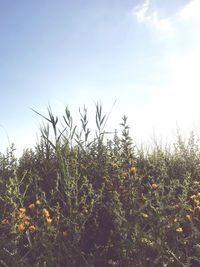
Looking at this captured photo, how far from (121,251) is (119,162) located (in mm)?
1163

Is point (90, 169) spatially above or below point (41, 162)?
below

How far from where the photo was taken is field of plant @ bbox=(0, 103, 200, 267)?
104 inches

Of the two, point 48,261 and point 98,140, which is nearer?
point 48,261

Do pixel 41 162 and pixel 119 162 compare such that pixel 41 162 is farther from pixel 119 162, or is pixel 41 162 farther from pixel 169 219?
pixel 169 219

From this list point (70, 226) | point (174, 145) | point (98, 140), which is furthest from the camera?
point (174, 145)

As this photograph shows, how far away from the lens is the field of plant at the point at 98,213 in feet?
8.70

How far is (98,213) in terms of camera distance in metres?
3.51

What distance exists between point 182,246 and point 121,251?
712mm

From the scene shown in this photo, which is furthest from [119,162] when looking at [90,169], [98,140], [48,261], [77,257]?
[48,261]

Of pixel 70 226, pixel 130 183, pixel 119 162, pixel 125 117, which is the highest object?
pixel 125 117

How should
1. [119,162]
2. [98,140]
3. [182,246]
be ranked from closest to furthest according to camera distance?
[182,246] → [119,162] → [98,140]

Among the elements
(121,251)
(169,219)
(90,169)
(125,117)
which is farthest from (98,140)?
(121,251)

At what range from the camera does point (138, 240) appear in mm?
2600

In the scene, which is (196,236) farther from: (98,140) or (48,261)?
(98,140)
